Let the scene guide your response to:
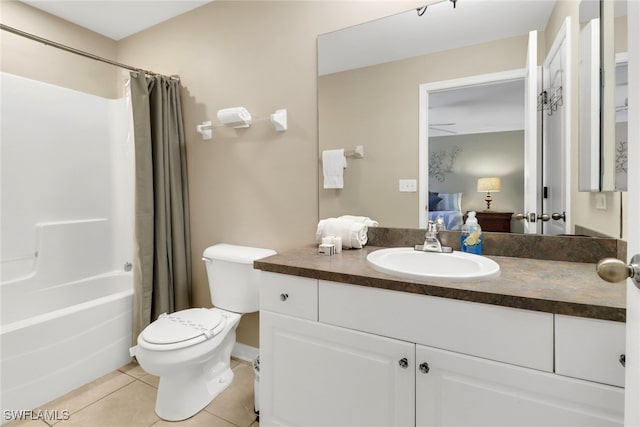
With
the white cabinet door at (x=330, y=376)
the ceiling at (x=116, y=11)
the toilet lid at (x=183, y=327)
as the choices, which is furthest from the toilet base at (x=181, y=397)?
the ceiling at (x=116, y=11)

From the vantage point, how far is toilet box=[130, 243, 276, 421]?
1.51 m

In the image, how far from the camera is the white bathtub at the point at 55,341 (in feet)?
5.24

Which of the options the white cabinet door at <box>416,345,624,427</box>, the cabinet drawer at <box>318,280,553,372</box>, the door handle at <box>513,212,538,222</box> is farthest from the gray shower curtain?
the door handle at <box>513,212,538,222</box>

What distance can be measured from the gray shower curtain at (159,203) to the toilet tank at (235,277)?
41 cm

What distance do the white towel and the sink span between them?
1.75 ft

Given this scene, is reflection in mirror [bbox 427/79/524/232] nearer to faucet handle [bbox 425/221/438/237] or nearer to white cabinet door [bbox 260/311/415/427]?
faucet handle [bbox 425/221/438/237]

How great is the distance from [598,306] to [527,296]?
149mm

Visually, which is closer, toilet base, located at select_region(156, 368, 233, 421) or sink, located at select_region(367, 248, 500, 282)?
sink, located at select_region(367, 248, 500, 282)

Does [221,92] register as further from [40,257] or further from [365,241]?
[40,257]

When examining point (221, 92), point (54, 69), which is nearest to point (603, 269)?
point (221, 92)

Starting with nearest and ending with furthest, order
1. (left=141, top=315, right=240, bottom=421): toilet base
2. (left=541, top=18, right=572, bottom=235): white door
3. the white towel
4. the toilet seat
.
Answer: (left=541, top=18, right=572, bottom=235): white door → the toilet seat → (left=141, top=315, right=240, bottom=421): toilet base → the white towel

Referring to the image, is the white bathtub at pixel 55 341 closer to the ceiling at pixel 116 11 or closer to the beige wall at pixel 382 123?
the beige wall at pixel 382 123

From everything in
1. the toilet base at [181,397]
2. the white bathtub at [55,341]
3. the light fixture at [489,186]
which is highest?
the light fixture at [489,186]

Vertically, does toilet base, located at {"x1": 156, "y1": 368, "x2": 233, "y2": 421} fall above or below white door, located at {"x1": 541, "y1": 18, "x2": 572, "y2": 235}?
below
